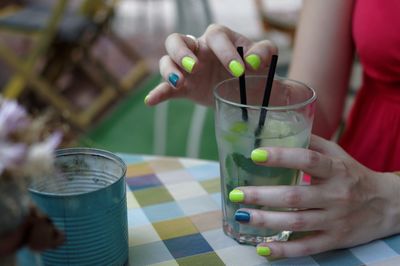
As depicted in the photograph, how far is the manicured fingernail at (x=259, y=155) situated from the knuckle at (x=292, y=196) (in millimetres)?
51

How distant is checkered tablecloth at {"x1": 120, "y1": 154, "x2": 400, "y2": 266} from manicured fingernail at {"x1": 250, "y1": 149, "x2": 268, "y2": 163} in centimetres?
13

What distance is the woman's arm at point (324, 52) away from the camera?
997mm

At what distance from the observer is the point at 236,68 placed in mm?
629

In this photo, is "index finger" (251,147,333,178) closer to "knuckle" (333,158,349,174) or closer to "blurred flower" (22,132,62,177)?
"knuckle" (333,158,349,174)

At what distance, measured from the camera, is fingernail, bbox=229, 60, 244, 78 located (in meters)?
0.63

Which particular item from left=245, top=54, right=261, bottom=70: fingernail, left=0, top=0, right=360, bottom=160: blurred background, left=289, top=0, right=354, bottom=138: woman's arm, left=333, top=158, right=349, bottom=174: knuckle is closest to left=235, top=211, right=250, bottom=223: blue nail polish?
left=333, top=158, right=349, bottom=174: knuckle

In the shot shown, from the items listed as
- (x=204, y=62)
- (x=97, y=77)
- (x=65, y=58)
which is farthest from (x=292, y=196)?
(x=97, y=77)

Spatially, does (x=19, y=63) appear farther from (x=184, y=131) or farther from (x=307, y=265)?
(x=307, y=265)

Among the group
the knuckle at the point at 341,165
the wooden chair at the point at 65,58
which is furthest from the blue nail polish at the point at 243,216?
the wooden chair at the point at 65,58

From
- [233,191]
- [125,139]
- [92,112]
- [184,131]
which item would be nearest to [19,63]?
[92,112]

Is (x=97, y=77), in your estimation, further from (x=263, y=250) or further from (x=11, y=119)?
(x=11, y=119)

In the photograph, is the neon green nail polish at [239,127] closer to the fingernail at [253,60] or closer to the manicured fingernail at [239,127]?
the manicured fingernail at [239,127]

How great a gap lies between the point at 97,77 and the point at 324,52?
2086mm

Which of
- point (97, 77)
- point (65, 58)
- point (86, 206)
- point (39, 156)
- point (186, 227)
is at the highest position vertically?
point (39, 156)
